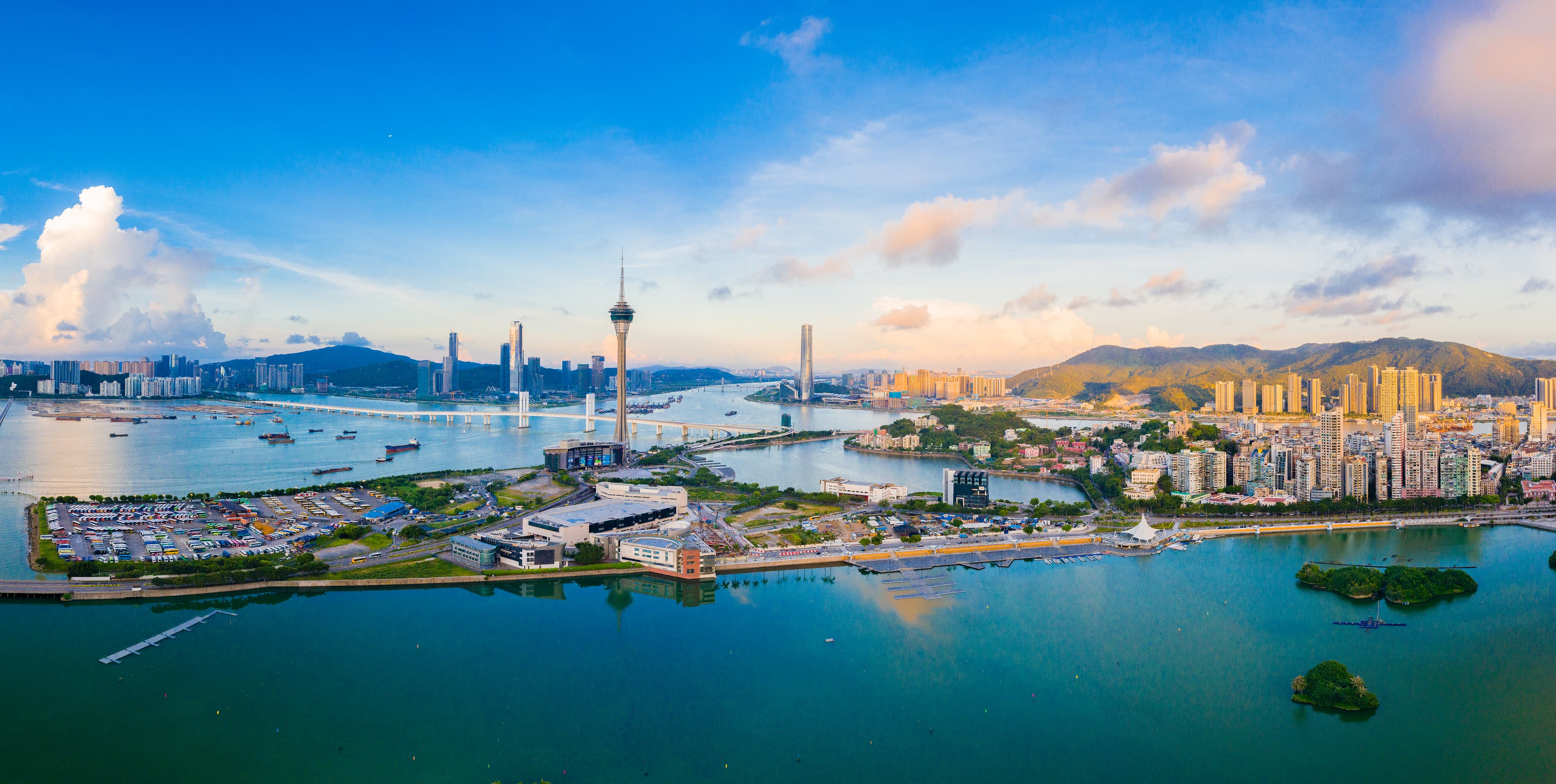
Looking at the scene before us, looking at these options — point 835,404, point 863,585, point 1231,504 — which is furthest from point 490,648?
point 835,404

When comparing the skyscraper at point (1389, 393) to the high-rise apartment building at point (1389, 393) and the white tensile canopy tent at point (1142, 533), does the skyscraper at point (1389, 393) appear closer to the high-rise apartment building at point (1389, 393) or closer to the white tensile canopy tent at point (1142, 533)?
the high-rise apartment building at point (1389, 393)

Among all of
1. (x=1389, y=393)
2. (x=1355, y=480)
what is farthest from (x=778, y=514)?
(x=1389, y=393)

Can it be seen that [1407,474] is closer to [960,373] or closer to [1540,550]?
[1540,550]

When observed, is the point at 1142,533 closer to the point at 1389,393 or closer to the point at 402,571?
the point at 402,571

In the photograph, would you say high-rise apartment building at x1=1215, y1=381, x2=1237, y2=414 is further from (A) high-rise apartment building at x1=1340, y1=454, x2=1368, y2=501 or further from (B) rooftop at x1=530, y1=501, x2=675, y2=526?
(B) rooftop at x1=530, y1=501, x2=675, y2=526

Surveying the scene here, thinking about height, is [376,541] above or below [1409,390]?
below
